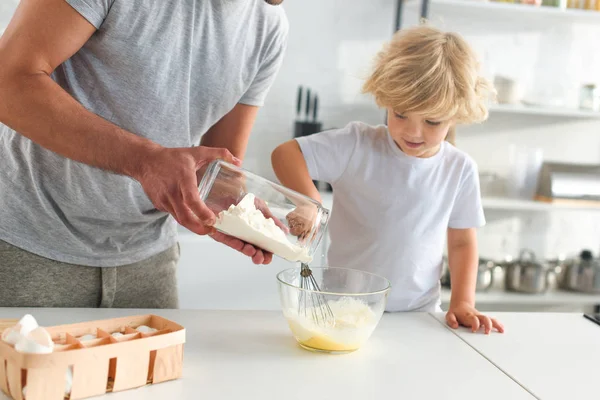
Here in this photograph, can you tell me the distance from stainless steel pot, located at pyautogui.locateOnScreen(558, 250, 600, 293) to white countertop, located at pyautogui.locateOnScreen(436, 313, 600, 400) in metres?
1.69

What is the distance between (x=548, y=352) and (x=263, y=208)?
58 centimetres

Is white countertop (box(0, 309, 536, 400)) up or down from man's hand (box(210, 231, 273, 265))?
down

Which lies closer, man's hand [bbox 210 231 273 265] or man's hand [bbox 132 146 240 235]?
man's hand [bbox 132 146 240 235]

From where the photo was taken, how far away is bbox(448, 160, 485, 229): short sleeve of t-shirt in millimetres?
1652

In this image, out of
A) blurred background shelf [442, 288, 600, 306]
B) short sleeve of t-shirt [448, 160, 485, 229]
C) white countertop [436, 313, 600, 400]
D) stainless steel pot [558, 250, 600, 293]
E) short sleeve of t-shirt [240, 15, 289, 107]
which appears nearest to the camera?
white countertop [436, 313, 600, 400]

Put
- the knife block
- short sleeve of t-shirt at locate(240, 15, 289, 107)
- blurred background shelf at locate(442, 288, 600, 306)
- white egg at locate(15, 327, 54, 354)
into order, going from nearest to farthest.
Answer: white egg at locate(15, 327, 54, 354) → short sleeve of t-shirt at locate(240, 15, 289, 107) → the knife block → blurred background shelf at locate(442, 288, 600, 306)

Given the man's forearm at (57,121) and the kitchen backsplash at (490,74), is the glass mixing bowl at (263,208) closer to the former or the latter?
the man's forearm at (57,121)

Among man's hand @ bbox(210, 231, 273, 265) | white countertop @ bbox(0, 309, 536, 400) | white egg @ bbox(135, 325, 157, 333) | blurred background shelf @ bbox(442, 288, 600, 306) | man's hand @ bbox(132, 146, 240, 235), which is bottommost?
blurred background shelf @ bbox(442, 288, 600, 306)

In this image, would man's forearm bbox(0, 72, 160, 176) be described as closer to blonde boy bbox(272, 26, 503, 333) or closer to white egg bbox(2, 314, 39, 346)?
white egg bbox(2, 314, 39, 346)

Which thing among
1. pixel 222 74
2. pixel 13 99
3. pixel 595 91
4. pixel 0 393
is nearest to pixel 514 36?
pixel 595 91

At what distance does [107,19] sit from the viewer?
1.16 m

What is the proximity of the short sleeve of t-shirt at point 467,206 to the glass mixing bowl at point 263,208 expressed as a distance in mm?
732

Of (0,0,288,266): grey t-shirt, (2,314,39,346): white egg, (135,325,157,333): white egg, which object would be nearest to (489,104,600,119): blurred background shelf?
(0,0,288,266): grey t-shirt

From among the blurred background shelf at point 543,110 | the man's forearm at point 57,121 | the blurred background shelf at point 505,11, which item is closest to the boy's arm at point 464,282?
the man's forearm at point 57,121
